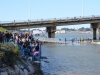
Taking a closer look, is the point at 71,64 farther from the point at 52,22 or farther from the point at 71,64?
the point at 52,22

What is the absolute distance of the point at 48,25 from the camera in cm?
9744

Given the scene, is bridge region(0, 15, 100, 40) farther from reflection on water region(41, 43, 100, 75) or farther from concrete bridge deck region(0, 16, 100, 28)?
reflection on water region(41, 43, 100, 75)

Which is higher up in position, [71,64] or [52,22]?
[52,22]

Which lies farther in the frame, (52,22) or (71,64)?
(52,22)

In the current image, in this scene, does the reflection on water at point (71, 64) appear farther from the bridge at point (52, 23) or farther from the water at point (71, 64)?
the bridge at point (52, 23)

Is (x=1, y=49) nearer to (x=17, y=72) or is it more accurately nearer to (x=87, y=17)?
(x=17, y=72)

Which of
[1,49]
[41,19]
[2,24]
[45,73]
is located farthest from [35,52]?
[41,19]

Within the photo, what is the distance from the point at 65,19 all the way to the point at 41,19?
29.1ft

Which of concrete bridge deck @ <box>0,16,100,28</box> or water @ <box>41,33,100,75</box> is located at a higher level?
concrete bridge deck @ <box>0,16,100,28</box>

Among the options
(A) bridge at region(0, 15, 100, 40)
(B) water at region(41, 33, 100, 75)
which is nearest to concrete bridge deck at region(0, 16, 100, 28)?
(A) bridge at region(0, 15, 100, 40)

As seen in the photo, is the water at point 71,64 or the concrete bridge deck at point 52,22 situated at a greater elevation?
the concrete bridge deck at point 52,22

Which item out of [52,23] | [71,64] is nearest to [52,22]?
[52,23]

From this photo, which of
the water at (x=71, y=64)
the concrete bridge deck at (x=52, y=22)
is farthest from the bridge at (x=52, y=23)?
the water at (x=71, y=64)

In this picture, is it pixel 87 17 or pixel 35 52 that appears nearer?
pixel 35 52
